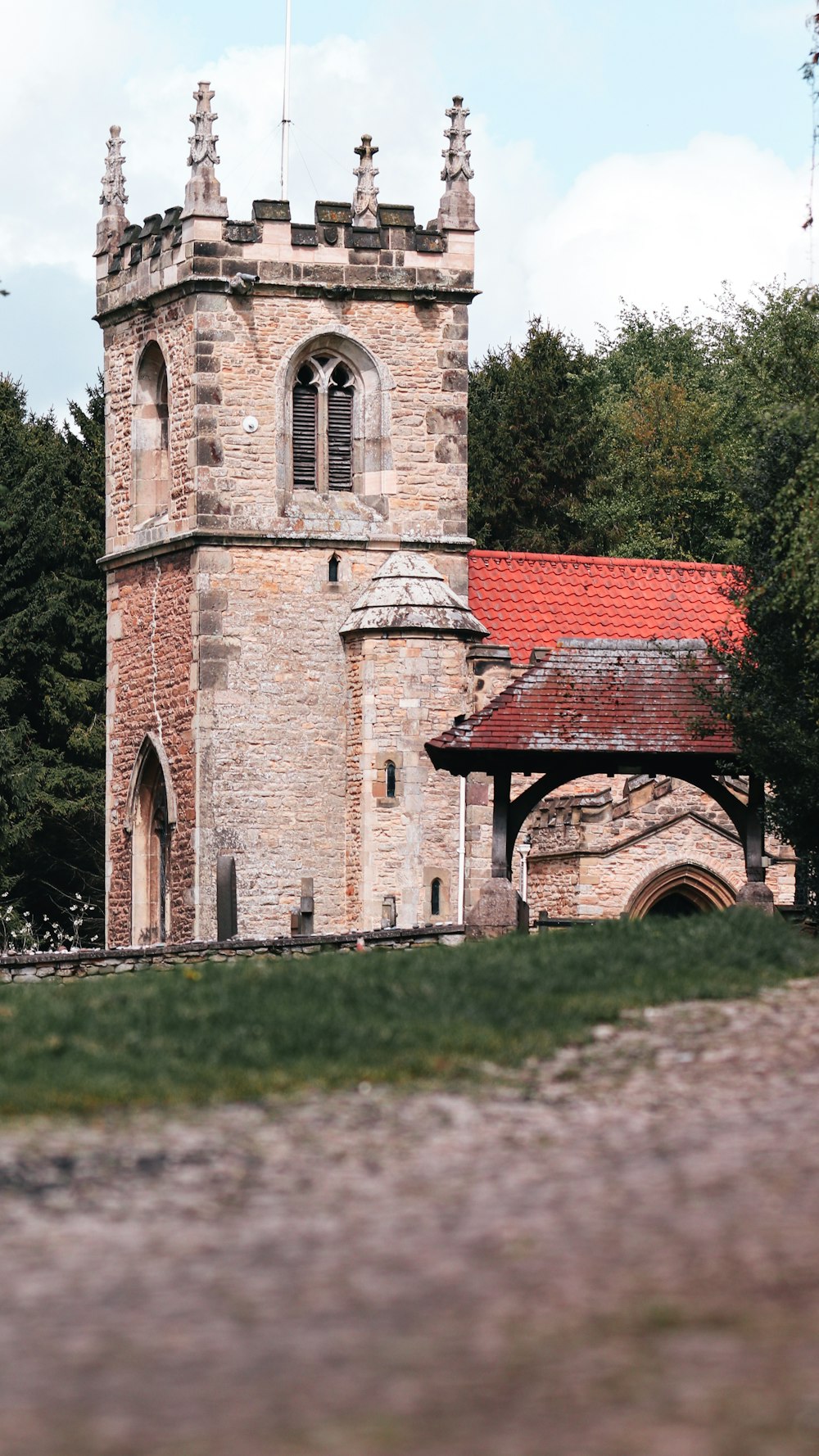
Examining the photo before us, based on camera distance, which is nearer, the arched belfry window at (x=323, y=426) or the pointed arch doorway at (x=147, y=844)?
the arched belfry window at (x=323, y=426)

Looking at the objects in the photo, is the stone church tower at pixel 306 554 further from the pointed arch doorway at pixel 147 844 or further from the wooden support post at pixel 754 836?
the wooden support post at pixel 754 836

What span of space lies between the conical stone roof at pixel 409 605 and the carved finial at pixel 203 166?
4581mm

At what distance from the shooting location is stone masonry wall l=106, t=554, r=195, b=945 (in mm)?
27656

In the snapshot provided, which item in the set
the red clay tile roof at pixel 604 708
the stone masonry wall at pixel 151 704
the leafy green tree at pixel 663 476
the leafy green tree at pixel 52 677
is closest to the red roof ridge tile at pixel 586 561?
the stone masonry wall at pixel 151 704

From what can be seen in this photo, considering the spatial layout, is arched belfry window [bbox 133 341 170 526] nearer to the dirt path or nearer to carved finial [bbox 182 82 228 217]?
carved finial [bbox 182 82 228 217]

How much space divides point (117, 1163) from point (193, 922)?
1773cm

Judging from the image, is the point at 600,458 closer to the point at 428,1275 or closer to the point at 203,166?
the point at 203,166

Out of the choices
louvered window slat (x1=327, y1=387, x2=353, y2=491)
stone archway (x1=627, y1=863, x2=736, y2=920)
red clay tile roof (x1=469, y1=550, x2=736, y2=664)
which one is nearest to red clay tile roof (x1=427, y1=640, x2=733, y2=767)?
stone archway (x1=627, y1=863, x2=736, y2=920)

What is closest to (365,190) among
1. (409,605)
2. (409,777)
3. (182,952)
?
(409,605)

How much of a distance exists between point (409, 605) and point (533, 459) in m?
20.7

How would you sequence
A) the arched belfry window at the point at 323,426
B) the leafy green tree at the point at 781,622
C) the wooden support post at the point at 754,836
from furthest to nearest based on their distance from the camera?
the arched belfry window at the point at 323,426
the wooden support post at the point at 754,836
the leafy green tree at the point at 781,622

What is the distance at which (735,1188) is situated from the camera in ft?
28.5

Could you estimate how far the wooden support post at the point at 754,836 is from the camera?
22.5 meters

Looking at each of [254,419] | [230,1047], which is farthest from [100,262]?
[230,1047]
